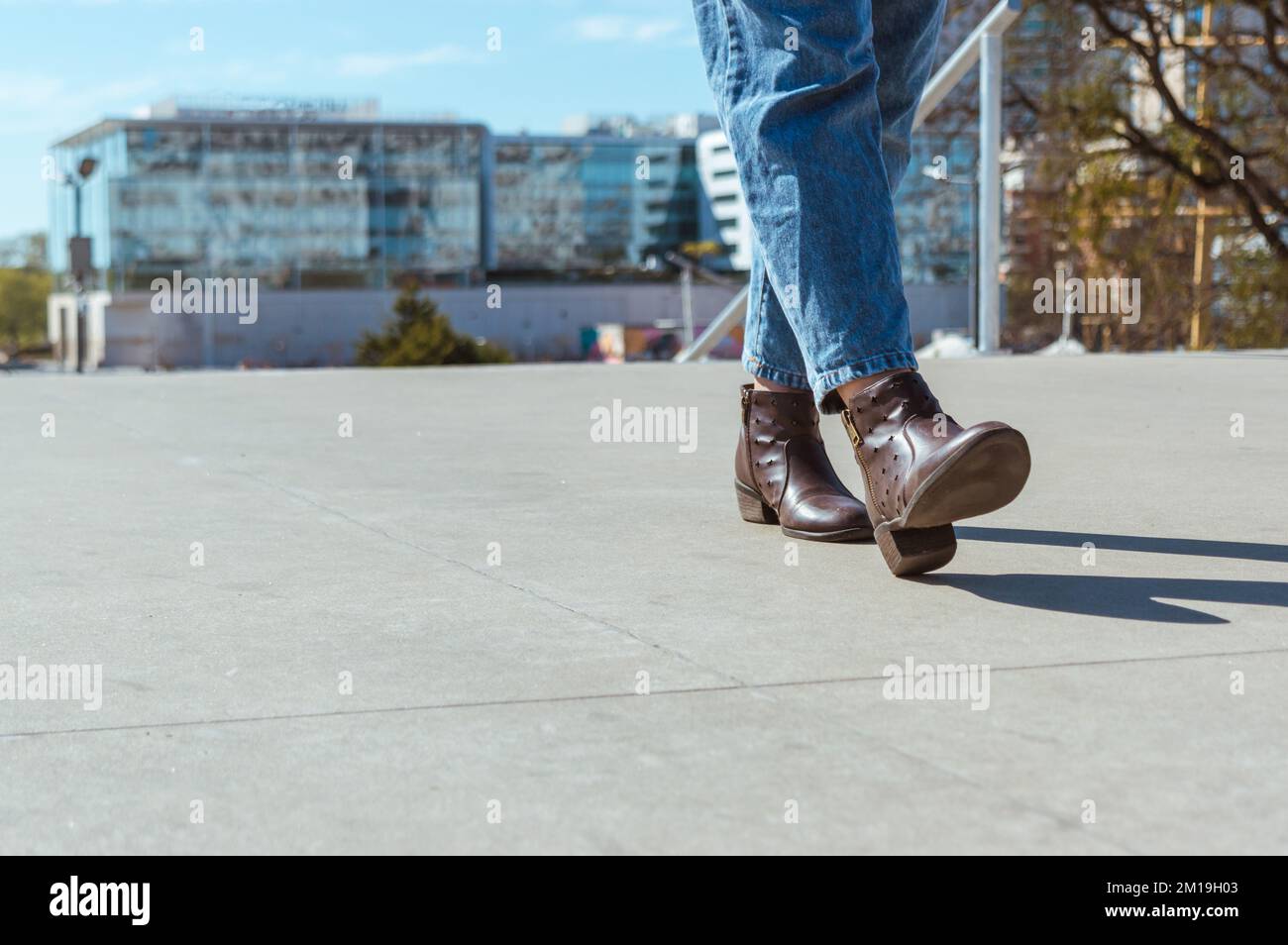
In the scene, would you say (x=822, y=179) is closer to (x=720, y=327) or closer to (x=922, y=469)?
(x=922, y=469)

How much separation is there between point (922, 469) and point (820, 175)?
1.71ft

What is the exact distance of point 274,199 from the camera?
9369 centimetres

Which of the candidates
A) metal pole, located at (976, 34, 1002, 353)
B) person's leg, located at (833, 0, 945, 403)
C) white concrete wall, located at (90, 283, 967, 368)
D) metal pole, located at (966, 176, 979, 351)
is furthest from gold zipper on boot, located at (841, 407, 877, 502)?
white concrete wall, located at (90, 283, 967, 368)

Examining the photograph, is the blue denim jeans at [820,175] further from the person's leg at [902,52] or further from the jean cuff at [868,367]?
the person's leg at [902,52]

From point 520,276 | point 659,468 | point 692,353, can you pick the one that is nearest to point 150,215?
point 520,276

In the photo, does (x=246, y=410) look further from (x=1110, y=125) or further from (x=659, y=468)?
(x=1110, y=125)

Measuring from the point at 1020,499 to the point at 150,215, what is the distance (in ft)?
308

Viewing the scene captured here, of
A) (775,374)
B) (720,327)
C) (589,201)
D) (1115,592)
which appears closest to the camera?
(1115,592)

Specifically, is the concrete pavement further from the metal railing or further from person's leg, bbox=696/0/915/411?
the metal railing

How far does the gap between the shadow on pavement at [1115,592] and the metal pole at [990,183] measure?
23.4ft

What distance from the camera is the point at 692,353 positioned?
9.77 meters

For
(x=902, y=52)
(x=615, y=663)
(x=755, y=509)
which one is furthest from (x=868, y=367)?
(x=615, y=663)

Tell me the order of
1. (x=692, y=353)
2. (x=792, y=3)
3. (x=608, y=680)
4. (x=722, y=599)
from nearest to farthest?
1. (x=608, y=680)
2. (x=722, y=599)
3. (x=792, y=3)
4. (x=692, y=353)

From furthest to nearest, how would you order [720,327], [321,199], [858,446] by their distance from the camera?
[321,199] < [720,327] < [858,446]
